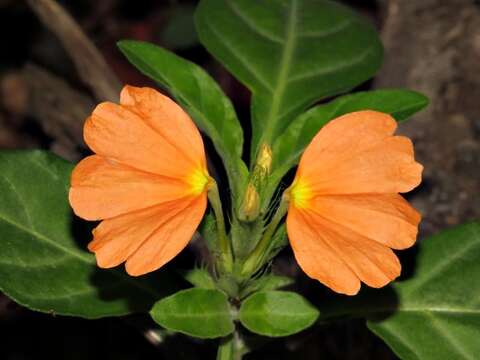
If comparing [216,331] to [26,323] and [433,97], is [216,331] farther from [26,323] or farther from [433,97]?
[433,97]

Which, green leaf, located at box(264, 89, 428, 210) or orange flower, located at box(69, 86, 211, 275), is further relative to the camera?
green leaf, located at box(264, 89, 428, 210)

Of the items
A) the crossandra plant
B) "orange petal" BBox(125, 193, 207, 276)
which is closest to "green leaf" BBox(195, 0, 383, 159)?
the crossandra plant

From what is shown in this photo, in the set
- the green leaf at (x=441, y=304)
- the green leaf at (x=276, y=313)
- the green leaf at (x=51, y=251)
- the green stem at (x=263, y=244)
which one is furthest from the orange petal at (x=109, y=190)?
the green leaf at (x=441, y=304)

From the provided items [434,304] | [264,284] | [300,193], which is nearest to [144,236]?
[300,193]

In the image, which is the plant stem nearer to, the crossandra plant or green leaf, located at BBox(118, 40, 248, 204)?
the crossandra plant

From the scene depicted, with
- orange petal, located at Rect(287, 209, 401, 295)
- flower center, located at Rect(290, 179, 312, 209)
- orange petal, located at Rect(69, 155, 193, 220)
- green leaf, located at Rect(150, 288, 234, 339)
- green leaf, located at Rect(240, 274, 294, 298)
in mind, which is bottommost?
green leaf, located at Rect(240, 274, 294, 298)

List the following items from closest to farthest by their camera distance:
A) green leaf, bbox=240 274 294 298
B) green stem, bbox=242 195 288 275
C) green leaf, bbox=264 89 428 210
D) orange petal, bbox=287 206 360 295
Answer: orange petal, bbox=287 206 360 295, green stem, bbox=242 195 288 275, green leaf, bbox=240 274 294 298, green leaf, bbox=264 89 428 210
